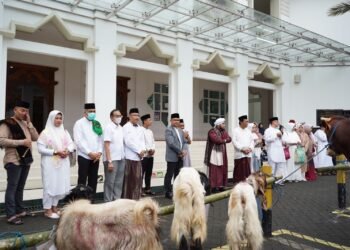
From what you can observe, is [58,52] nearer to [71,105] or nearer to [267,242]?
[71,105]

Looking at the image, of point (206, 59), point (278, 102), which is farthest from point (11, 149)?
point (278, 102)

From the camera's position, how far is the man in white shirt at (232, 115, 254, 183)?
920 centimetres

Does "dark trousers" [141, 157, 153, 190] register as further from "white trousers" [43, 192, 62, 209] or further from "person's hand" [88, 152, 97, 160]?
"white trousers" [43, 192, 62, 209]

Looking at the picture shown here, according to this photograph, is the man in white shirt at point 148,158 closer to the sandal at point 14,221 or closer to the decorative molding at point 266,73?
the sandal at point 14,221

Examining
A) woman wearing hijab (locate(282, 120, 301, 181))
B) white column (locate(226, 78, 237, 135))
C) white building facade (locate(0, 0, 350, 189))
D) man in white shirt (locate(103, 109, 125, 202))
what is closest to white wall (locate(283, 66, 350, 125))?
white building facade (locate(0, 0, 350, 189))

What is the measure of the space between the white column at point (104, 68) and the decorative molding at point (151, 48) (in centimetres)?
19

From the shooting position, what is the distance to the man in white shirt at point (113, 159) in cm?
663

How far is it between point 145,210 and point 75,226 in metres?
0.41

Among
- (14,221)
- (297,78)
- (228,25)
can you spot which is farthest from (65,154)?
(297,78)

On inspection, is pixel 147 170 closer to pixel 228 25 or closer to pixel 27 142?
pixel 27 142

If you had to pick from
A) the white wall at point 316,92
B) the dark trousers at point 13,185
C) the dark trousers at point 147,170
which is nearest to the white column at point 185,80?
the dark trousers at point 147,170

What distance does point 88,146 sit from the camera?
6.43 m

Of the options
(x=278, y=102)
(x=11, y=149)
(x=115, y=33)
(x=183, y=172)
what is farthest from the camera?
(x=278, y=102)

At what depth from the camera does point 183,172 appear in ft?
11.0
